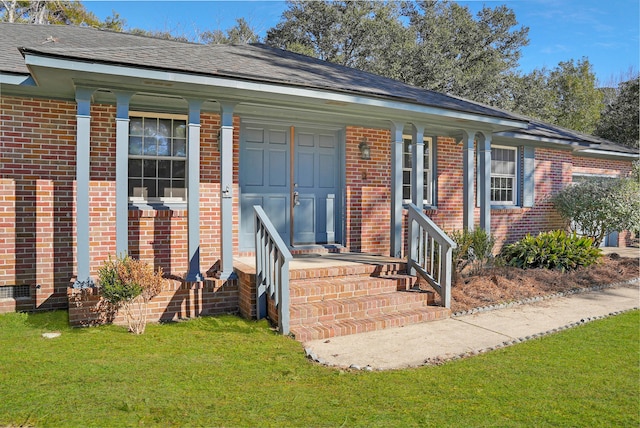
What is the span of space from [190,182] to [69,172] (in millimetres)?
1916

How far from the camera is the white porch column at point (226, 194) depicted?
5.77 metres

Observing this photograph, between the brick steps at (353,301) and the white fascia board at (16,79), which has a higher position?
the white fascia board at (16,79)

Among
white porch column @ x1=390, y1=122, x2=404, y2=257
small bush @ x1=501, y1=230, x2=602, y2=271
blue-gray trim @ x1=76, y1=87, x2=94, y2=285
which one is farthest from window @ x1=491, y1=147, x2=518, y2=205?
blue-gray trim @ x1=76, y1=87, x2=94, y2=285

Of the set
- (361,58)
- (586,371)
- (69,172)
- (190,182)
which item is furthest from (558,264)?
(361,58)

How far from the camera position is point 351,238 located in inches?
322

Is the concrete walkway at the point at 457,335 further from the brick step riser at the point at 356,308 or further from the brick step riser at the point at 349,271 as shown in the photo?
the brick step riser at the point at 349,271

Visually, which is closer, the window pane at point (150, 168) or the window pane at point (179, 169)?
the window pane at point (150, 168)

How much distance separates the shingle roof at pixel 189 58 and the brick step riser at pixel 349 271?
2.39 meters

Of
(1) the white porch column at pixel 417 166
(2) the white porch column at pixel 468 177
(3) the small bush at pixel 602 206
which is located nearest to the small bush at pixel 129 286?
(1) the white porch column at pixel 417 166

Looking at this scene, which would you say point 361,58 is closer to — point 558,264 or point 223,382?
point 558,264

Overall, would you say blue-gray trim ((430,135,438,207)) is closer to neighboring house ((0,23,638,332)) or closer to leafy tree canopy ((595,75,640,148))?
neighboring house ((0,23,638,332))

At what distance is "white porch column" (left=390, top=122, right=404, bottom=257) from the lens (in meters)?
7.03

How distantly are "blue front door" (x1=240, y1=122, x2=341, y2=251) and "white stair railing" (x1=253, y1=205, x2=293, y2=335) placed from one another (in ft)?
5.68

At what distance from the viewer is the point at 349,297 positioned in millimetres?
5645
